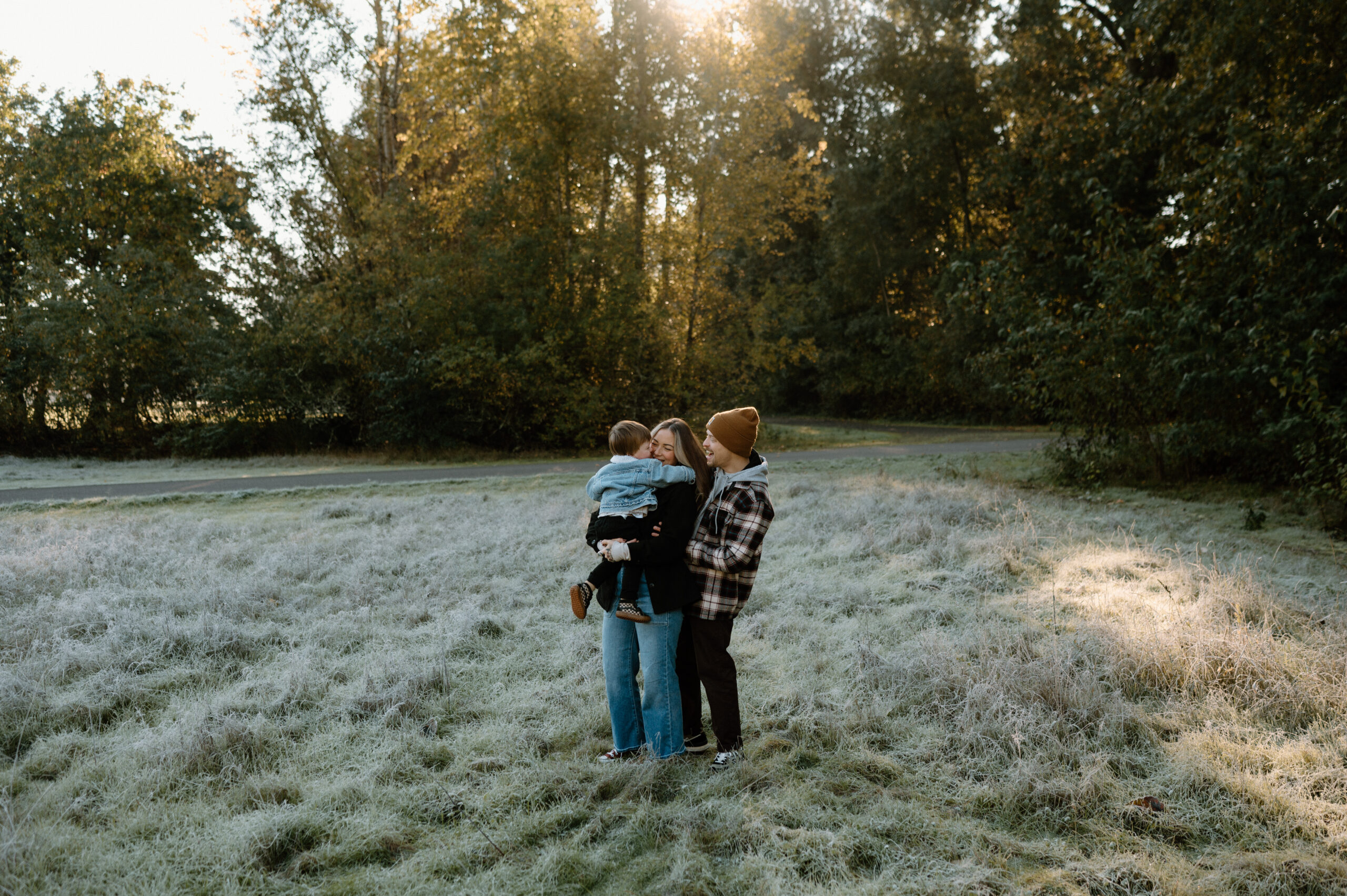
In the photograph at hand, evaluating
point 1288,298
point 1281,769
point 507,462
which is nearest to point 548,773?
point 1281,769

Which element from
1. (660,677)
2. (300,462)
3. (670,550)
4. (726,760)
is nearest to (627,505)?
(670,550)

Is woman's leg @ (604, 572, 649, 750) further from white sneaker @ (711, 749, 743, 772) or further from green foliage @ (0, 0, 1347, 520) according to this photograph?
green foliage @ (0, 0, 1347, 520)

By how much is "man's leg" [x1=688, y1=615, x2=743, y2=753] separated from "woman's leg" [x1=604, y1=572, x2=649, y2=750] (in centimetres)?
29

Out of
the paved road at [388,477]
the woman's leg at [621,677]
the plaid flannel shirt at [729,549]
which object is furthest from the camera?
the paved road at [388,477]

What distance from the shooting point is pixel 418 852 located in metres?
2.74

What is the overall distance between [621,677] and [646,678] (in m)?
0.12

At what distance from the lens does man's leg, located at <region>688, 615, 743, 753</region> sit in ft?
10.9

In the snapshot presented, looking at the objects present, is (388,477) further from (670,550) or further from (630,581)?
(670,550)

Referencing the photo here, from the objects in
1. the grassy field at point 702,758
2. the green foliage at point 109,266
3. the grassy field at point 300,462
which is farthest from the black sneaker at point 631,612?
the green foliage at point 109,266

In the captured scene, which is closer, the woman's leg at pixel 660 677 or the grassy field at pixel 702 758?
the grassy field at pixel 702 758

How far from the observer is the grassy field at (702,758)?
2654 mm

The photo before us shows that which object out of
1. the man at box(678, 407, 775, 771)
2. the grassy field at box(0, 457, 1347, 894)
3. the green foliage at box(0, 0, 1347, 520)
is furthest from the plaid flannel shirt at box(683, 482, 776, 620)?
the green foliage at box(0, 0, 1347, 520)

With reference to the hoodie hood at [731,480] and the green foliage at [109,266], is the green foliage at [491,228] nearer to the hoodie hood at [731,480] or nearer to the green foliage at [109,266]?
the green foliage at [109,266]

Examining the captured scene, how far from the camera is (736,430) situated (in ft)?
10.7
